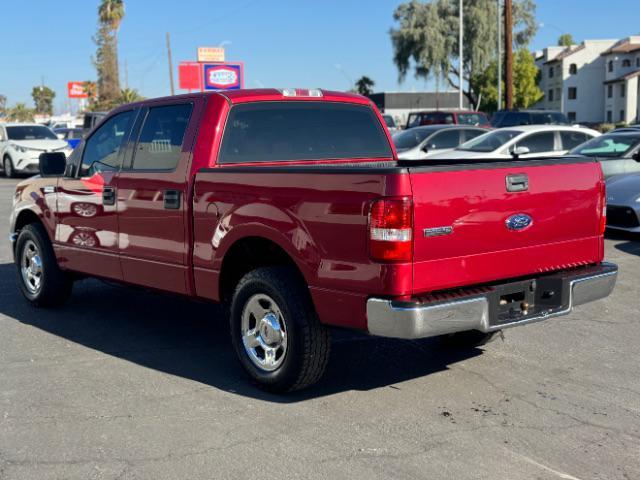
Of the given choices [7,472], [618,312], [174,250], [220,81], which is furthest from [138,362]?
[220,81]

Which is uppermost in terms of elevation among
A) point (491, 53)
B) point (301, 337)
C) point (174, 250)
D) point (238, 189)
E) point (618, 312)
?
point (491, 53)

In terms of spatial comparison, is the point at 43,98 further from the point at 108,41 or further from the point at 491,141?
the point at 491,141

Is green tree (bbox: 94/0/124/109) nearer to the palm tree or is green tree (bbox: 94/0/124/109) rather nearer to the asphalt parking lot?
the palm tree

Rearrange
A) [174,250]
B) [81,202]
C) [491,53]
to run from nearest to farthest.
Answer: [174,250]
[81,202]
[491,53]

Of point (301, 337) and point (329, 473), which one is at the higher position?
point (301, 337)

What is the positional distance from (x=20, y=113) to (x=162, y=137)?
135330 millimetres

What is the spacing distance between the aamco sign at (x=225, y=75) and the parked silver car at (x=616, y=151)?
3624 cm

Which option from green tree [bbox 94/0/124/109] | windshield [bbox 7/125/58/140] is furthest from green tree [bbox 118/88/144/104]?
windshield [bbox 7/125/58/140]

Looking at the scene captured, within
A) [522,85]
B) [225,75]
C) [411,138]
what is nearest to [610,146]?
[411,138]

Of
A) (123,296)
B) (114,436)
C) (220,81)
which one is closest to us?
(114,436)

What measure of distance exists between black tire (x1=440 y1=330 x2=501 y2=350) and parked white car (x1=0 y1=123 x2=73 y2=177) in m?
19.5

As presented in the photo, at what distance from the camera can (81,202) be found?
6.72 meters

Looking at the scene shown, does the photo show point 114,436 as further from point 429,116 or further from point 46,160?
point 429,116

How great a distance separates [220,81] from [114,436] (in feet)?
150
